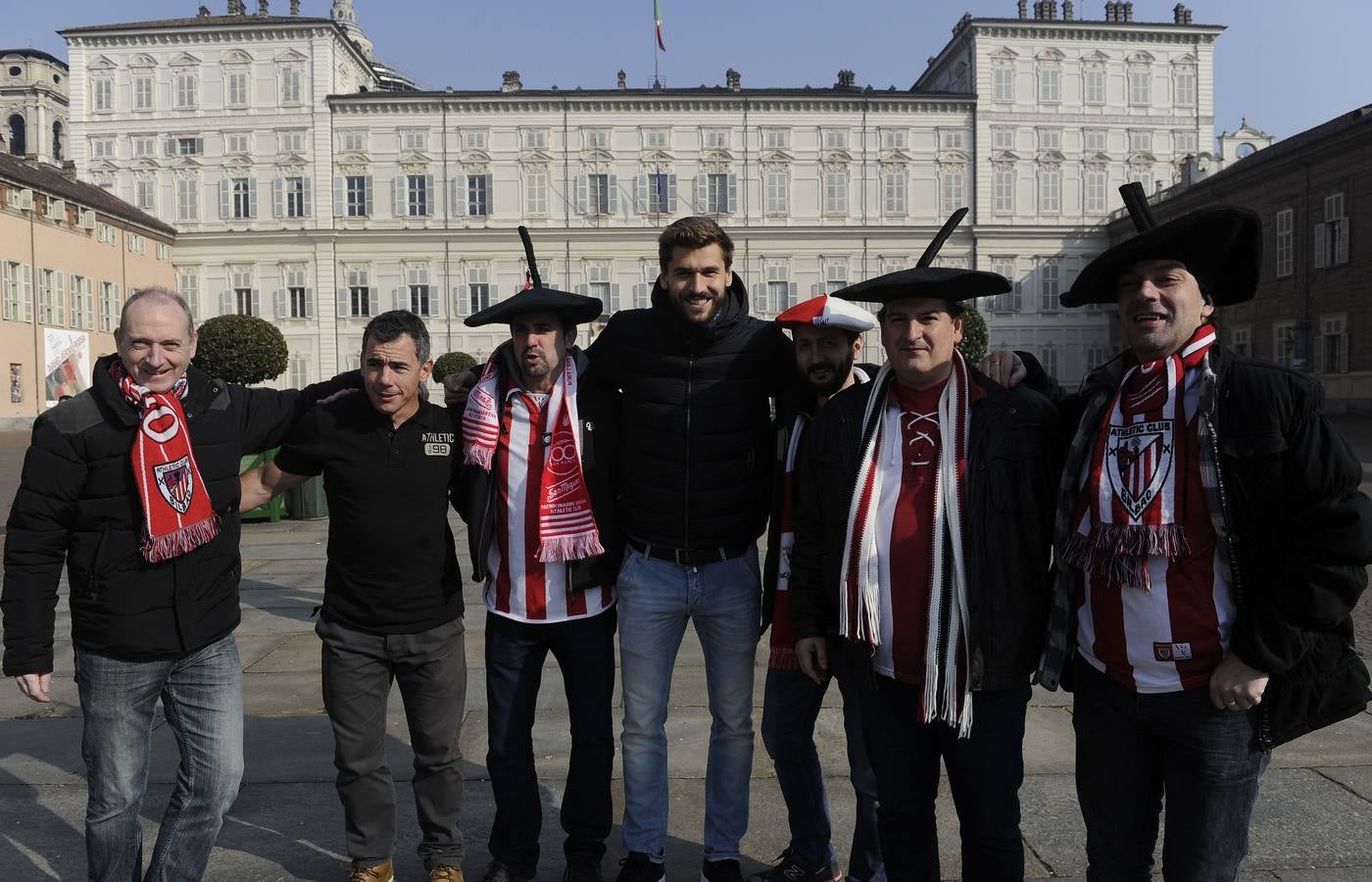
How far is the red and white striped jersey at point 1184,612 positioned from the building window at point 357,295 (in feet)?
161

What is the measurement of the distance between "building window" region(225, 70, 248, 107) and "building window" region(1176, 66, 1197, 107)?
44.8m

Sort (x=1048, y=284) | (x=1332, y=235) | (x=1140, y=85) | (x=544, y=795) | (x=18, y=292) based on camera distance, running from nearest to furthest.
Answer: (x=544, y=795)
(x=1332, y=235)
(x=18, y=292)
(x=1048, y=284)
(x=1140, y=85)

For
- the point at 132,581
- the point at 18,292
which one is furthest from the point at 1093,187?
the point at 132,581

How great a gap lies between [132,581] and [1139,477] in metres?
2.79

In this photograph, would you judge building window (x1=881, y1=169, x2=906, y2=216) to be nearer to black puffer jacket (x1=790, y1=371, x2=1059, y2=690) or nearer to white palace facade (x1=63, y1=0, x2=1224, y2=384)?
white palace facade (x1=63, y1=0, x2=1224, y2=384)

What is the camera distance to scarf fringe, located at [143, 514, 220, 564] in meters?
2.99

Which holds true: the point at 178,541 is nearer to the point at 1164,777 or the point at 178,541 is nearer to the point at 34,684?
the point at 34,684

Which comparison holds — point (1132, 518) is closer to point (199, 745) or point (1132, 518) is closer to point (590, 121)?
point (199, 745)

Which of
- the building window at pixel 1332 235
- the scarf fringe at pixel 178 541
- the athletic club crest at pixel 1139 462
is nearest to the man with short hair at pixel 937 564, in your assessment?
the athletic club crest at pixel 1139 462

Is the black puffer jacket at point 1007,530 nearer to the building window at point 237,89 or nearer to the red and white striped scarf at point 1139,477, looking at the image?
the red and white striped scarf at point 1139,477

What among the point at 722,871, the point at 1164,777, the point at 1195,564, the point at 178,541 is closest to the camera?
the point at 1195,564

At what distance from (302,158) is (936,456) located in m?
51.1

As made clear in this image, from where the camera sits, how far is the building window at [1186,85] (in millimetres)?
50125

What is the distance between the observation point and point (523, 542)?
3633mm
